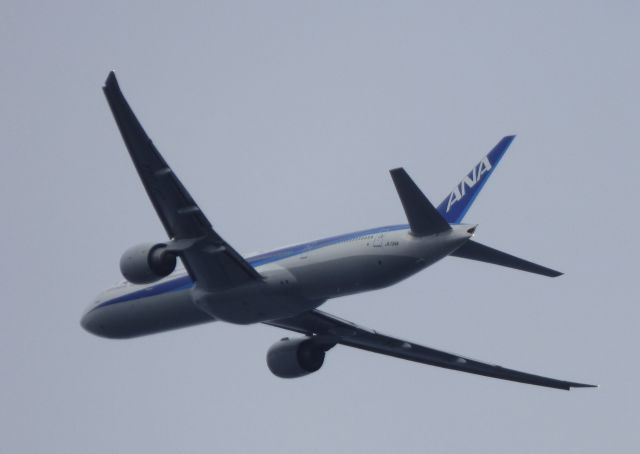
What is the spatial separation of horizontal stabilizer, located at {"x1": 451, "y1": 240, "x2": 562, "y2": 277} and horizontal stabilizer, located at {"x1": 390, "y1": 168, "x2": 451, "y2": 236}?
3.57 feet

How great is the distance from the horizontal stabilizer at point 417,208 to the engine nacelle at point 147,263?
7.24 metres

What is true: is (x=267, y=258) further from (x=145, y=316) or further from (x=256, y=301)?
(x=145, y=316)

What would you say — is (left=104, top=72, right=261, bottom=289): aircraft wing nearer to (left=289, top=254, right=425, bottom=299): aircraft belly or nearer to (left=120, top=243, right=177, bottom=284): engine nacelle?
(left=120, top=243, right=177, bottom=284): engine nacelle

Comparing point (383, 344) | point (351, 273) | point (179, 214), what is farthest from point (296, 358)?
point (179, 214)

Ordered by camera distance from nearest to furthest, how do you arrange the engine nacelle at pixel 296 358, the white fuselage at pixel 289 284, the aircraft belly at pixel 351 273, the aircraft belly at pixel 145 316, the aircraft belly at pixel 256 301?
the white fuselage at pixel 289 284 < the aircraft belly at pixel 351 273 < the aircraft belly at pixel 256 301 < the aircraft belly at pixel 145 316 < the engine nacelle at pixel 296 358

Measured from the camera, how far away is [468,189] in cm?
3975

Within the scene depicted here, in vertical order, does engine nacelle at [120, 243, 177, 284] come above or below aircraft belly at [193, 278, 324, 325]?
above

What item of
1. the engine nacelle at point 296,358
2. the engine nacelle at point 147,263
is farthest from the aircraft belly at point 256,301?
the engine nacelle at point 296,358

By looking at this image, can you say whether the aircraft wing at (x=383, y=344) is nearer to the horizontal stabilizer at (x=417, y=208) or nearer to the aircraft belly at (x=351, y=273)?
the aircraft belly at (x=351, y=273)

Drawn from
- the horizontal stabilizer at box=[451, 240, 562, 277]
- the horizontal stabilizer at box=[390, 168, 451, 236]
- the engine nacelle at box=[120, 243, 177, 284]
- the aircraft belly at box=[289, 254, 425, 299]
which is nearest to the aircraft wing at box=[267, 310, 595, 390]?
the aircraft belly at box=[289, 254, 425, 299]

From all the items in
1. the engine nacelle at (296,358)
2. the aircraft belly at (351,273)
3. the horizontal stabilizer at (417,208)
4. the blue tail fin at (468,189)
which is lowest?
the engine nacelle at (296,358)

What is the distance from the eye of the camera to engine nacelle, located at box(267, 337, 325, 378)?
46062 millimetres

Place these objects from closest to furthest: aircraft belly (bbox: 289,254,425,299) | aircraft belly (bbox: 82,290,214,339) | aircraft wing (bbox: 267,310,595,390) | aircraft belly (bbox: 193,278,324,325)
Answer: aircraft belly (bbox: 289,254,425,299)
aircraft belly (bbox: 193,278,324,325)
aircraft belly (bbox: 82,290,214,339)
aircraft wing (bbox: 267,310,595,390)

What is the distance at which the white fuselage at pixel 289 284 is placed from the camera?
38625mm
